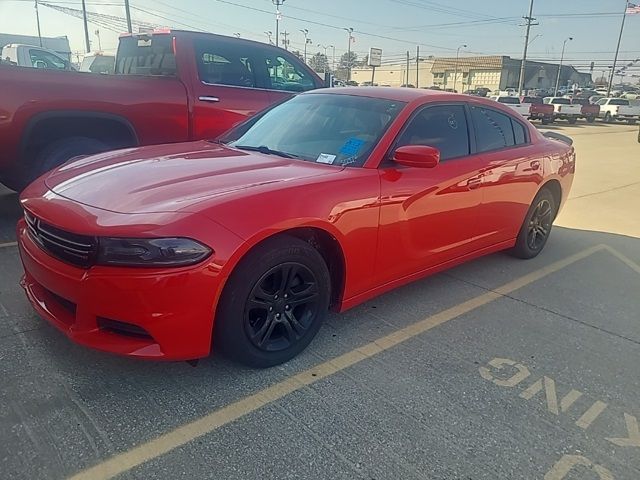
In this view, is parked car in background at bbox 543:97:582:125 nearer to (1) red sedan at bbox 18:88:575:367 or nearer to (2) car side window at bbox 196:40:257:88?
(2) car side window at bbox 196:40:257:88

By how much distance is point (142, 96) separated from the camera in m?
5.09

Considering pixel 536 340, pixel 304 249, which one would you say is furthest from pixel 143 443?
pixel 536 340

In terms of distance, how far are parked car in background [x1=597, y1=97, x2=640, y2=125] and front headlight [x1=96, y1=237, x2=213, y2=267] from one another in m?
43.9

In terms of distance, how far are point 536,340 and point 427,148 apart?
151 centimetres

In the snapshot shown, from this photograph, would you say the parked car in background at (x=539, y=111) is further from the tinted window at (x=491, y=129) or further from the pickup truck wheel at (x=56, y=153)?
the pickup truck wheel at (x=56, y=153)

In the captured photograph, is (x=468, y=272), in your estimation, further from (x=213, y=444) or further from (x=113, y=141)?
(x=113, y=141)

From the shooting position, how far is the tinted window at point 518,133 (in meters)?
4.59

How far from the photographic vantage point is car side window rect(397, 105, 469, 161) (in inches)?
137

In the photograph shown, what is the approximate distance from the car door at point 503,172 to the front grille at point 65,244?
2.95 metres

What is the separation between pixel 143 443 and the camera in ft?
7.17

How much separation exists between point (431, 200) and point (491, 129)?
1261 millimetres

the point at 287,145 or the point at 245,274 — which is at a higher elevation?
the point at 287,145

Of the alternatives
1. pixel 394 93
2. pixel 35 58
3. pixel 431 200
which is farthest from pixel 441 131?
pixel 35 58

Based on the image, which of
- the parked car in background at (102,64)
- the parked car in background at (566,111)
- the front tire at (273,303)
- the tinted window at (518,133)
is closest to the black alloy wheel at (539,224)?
the tinted window at (518,133)
